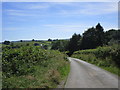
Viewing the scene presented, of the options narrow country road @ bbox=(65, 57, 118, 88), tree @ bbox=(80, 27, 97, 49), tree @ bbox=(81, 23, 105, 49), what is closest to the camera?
narrow country road @ bbox=(65, 57, 118, 88)

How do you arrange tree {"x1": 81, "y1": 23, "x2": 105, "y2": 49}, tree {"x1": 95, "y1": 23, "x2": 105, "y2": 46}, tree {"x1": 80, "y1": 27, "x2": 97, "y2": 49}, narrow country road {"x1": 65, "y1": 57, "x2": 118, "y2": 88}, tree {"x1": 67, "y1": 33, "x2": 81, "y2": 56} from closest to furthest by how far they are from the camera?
narrow country road {"x1": 65, "y1": 57, "x2": 118, "y2": 88} < tree {"x1": 95, "y1": 23, "x2": 105, "y2": 46} < tree {"x1": 81, "y1": 23, "x2": 105, "y2": 49} < tree {"x1": 80, "y1": 27, "x2": 97, "y2": 49} < tree {"x1": 67, "y1": 33, "x2": 81, "y2": 56}

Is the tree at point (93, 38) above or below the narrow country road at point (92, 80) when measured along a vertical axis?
above

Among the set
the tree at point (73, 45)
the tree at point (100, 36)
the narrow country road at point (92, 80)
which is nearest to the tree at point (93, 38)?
the tree at point (100, 36)

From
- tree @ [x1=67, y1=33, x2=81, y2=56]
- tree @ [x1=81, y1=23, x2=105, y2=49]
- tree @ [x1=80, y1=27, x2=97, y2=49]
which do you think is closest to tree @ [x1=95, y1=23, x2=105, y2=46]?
tree @ [x1=81, y1=23, x2=105, y2=49]

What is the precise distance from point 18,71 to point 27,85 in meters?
2.65

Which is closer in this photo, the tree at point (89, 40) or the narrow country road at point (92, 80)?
the narrow country road at point (92, 80)

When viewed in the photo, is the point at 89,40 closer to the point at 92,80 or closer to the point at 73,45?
the point at 73,45

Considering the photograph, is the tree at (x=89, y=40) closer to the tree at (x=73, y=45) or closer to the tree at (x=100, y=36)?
the tree at (x=100, y=36)

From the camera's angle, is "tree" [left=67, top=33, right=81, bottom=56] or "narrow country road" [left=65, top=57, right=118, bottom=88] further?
"tree" [left=67, top=33, right=81, bottom=56]

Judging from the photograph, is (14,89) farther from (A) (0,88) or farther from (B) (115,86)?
(B) (115,86)

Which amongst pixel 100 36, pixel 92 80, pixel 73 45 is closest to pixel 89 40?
pixel 100 36

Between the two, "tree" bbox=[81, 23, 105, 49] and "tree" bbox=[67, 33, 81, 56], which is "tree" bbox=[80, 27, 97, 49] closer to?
"tree" bbox=[81, 23, 105, 49]

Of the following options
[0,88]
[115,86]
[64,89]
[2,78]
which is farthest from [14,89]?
[115,86]

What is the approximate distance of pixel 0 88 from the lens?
340 inches
